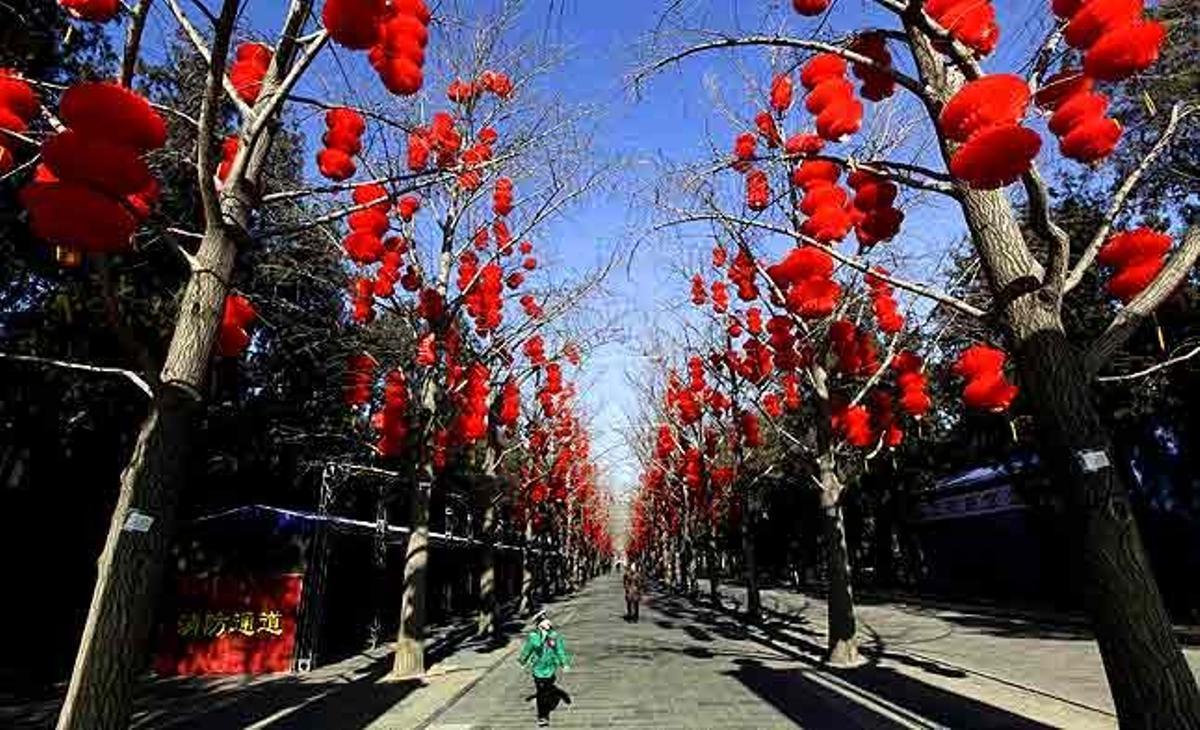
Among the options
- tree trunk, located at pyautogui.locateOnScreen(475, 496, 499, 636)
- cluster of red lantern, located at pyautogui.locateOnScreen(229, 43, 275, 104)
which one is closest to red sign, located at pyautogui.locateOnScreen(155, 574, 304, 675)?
tree trunk, located at pyautogui.locateOnScreen(475, 496, 499, 636)

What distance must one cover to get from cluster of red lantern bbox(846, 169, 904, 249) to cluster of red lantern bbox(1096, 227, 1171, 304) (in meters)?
1.78

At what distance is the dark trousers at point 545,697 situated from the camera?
A: 10.0 m

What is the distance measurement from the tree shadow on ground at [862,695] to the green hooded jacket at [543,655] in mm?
3181

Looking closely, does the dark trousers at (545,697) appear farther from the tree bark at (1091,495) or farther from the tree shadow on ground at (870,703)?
the tree bark at (1091,495)

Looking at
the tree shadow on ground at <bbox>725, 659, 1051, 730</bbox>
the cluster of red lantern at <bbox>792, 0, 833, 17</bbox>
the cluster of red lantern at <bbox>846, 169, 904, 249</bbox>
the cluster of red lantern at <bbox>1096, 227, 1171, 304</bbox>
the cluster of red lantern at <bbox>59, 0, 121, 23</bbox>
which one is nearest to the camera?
the cluster of red lantern at <bbox>59, 0, 121, 23</bbox>

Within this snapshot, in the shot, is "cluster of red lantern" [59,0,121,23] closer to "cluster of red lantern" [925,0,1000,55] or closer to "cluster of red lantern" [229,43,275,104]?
"cluster of red lantern" [229,43,275,104]

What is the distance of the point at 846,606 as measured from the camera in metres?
13.4

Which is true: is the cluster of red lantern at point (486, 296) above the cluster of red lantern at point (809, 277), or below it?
above

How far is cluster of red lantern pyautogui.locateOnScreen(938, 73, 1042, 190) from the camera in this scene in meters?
4.00

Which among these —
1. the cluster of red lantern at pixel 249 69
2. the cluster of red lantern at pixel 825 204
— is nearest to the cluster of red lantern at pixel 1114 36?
the cluster of red lantern at pixel 825 204

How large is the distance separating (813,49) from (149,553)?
20.7ft

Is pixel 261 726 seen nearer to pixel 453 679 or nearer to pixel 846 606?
pixel 453 679

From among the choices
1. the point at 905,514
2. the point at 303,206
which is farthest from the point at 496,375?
the point at 905,514

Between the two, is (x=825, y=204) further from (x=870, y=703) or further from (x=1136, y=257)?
(x=870, y=703)
